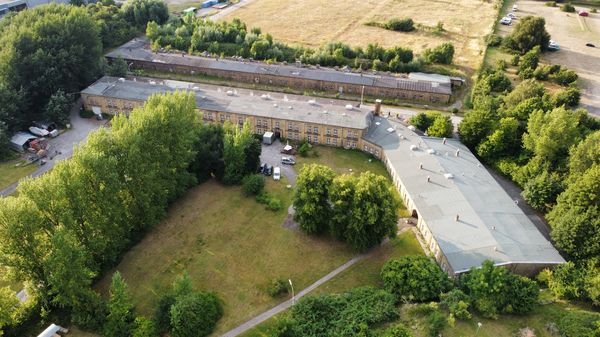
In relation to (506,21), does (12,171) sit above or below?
below

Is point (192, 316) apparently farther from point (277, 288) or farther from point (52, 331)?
point (52, 331)

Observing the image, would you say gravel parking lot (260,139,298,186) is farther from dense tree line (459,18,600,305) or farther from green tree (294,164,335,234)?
dense tree line (459,18,600,305)

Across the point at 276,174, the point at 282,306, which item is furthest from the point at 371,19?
the point at 282,306

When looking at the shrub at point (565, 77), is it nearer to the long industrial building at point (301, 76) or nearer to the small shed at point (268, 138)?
the long industrial building at point (301, 76)

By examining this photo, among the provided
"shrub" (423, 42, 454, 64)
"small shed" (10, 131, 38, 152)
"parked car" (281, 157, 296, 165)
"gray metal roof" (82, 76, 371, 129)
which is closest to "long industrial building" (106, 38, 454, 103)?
"gray metal roof" (82, 76, 371, 129)

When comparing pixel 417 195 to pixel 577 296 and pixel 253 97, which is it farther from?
pixel 253 97

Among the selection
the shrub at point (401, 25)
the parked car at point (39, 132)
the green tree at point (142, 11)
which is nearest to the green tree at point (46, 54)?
the parked car at point (39, 132)

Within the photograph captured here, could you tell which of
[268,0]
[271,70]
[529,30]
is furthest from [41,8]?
[529,30]

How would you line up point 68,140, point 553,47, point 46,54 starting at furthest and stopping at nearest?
point 553,47, point 46,54, point 68,140
